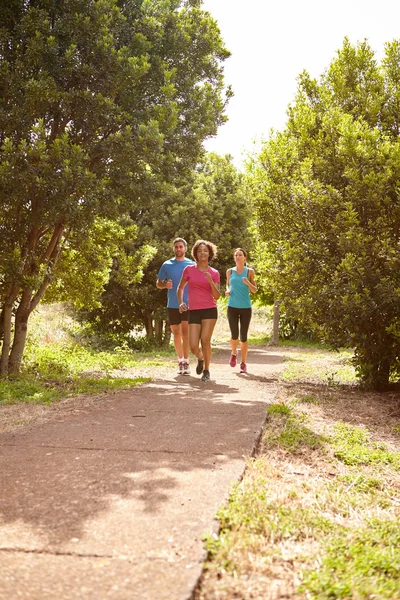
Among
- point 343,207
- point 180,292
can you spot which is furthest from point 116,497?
point 343,207

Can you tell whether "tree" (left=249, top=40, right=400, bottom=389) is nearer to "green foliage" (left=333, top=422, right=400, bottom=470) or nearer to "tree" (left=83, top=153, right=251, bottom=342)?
"green foliage" (left=333, top=422, right=400, bottom=470)

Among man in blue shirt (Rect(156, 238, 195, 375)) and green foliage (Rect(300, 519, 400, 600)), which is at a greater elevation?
man in blue shirt (Rect(156, 238, 195, 375))

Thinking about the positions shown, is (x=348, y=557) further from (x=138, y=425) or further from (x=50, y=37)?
(x=50, y=37)

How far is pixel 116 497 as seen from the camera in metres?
3.18

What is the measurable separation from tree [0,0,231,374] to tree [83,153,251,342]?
28.6 ft

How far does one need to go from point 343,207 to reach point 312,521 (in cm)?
594

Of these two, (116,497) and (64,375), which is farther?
(64,375)

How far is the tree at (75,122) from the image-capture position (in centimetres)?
805

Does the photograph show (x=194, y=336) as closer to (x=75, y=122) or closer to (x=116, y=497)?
(x=75, y=122)

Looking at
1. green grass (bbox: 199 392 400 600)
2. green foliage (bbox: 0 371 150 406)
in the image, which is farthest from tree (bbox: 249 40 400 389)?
green grass (bbox: 199 392 400 600)

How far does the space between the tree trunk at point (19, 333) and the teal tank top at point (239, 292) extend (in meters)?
3.70

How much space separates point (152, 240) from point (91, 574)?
16.8 meters

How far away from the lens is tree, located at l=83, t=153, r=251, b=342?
18.8m

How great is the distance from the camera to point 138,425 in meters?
5.23
